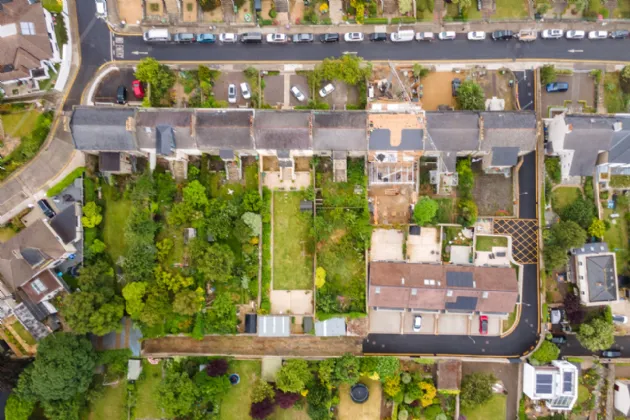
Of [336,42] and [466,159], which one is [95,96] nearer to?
[336,42]

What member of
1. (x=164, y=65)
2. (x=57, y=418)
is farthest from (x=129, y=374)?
(x=164, y=65)

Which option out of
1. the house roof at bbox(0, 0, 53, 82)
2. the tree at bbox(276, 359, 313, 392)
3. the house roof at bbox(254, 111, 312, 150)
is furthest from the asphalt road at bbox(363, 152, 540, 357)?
the house roof at bbox(0, 0, 53, 82)

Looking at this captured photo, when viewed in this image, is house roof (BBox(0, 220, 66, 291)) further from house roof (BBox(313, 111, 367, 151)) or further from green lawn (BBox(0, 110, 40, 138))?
house roof (BBox(313, 111, 367, 151))

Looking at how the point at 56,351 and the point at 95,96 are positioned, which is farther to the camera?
the point at 95,96

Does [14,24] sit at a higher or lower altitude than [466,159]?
higher

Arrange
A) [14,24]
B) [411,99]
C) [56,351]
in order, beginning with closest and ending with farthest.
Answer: [56,351] < [14,24] < [411,99]

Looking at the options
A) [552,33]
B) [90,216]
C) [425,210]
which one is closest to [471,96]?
[552,33]
